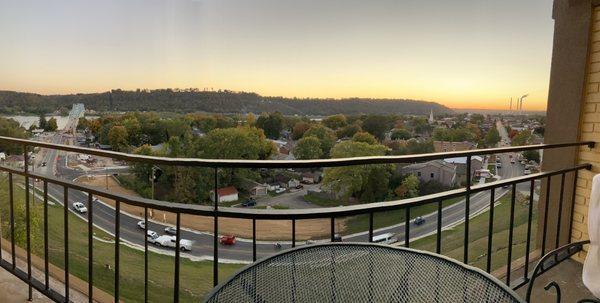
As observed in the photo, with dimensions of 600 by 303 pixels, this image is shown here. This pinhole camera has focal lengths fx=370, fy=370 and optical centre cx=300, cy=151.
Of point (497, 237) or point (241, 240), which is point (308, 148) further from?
point (241, 240)

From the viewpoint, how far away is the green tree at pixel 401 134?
867 centimetres

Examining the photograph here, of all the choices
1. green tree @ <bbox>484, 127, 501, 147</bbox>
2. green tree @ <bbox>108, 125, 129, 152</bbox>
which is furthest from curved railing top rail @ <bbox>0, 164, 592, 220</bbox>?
green tree @ <bbox>108, 125, 129, 152</bbox>

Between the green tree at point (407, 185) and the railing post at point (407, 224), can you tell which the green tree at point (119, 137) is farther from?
the railing post at point (407, 224)

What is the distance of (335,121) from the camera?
10.6m

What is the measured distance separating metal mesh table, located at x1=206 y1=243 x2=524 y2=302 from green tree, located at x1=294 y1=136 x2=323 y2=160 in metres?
7.96

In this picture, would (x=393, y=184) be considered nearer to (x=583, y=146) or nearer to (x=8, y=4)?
(x=583, y=146)

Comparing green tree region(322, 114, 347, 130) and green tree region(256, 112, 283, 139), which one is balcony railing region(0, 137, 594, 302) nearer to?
green tree region(322, 114, 347, 130)

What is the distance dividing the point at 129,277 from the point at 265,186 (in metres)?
2.59

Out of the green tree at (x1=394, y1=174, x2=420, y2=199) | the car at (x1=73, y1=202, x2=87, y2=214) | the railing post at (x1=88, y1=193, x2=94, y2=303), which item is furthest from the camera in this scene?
the green tree at (x1=394, y1=174, x2=420, y2=199)

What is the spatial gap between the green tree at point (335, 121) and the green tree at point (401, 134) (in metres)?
1.54

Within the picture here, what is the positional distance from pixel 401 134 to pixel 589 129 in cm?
608

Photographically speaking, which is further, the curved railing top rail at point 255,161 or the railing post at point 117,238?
the railing post at point 117,238

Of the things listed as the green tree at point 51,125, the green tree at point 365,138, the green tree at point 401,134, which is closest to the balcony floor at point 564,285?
the green tree at point 401,134

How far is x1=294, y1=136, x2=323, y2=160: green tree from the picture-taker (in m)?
9.27
